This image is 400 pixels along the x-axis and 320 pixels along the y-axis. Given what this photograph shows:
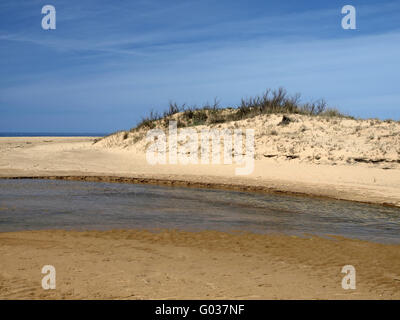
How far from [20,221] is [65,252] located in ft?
8.29

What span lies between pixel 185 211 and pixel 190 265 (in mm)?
4101

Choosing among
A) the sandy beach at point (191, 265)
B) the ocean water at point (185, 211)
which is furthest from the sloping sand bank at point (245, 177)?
the sandy beach at point (191, 265)

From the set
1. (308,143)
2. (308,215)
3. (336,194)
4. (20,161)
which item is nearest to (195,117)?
(308,143)

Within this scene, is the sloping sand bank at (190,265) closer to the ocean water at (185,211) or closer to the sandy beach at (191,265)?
the sandy beach at (191,265)

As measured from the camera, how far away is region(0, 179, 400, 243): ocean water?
841 centimetres

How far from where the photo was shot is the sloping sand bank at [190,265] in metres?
4.96

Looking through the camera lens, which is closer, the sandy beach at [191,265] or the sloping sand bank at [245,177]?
the sandy beach at [191,265]

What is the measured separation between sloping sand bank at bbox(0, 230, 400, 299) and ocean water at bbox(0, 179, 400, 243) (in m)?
0.71

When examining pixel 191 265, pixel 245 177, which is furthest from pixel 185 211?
pixel 245 177

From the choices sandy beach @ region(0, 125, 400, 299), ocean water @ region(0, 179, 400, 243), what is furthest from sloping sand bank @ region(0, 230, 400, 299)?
ocean water @ region(0, 179, 400, 243)

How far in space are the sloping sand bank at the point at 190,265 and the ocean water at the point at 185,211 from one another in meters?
0.71

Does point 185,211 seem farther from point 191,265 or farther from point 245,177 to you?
point 245,177

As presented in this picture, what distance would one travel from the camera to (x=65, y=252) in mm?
6363
